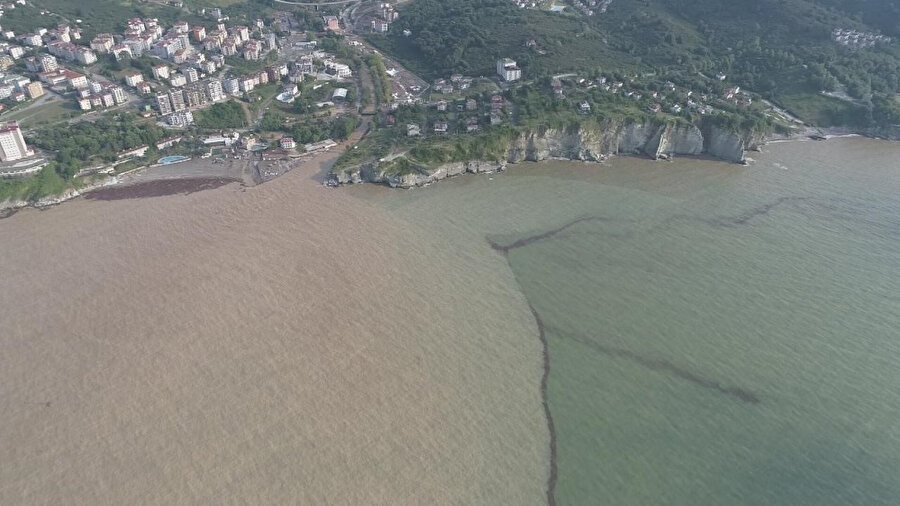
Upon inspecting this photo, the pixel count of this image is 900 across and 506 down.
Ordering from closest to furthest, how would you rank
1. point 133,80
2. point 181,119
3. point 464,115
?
point 464,115
point 181,119
point 133,80

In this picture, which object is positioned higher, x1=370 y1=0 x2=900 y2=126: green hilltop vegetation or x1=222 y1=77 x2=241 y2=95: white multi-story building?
x1=370 y1=0 x2=900 y2=126: green hilltop vegetation

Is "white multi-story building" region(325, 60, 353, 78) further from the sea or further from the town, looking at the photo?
the sea

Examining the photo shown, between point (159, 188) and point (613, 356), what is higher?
point (159, 188)

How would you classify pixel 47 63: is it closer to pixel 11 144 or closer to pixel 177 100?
pixel 177 100

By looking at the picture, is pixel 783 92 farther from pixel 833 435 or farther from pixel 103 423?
pixel 103 423

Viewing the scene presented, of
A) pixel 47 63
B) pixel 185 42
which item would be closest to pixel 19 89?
pixel 47 63

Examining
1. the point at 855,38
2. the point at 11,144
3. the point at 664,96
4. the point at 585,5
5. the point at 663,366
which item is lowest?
the point at 663,366

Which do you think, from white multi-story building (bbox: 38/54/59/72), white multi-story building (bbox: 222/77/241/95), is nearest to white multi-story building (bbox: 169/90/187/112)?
white multi-story building (bbox: 222/77/241/95)

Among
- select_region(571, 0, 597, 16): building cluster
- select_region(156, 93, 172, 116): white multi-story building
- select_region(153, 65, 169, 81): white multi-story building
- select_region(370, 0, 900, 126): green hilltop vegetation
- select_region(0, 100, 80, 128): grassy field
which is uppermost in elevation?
select_region(571, 0, 597, 16): building cluster
